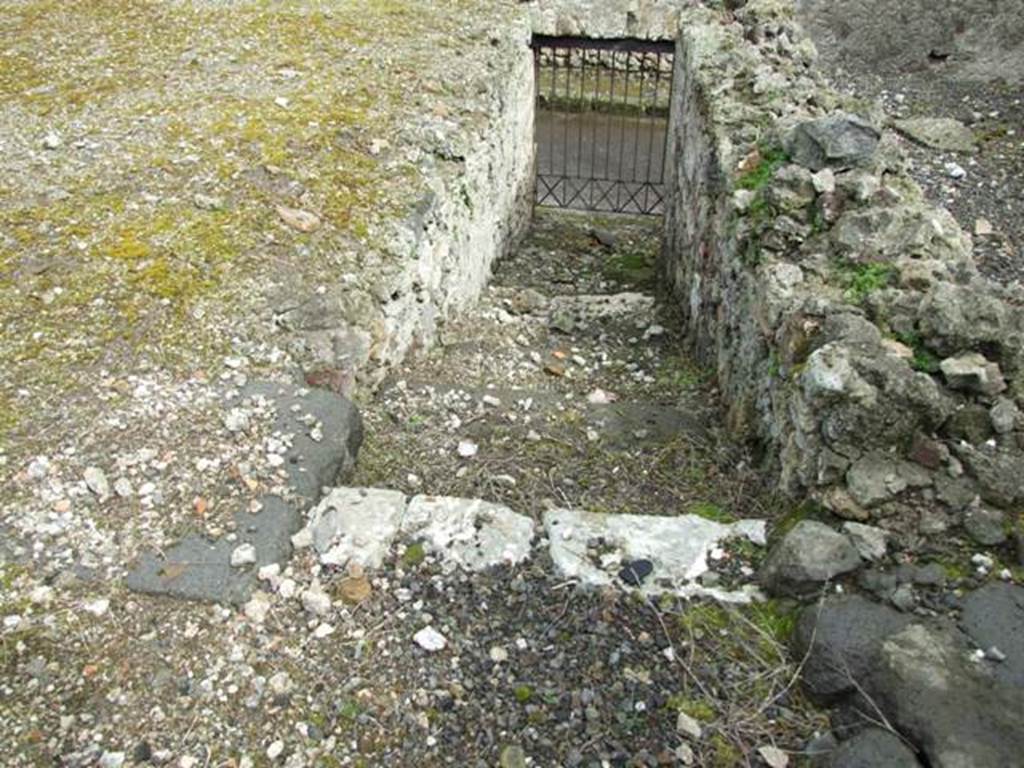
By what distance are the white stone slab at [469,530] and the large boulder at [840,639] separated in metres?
0.81

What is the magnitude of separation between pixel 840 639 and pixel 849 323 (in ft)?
3.49

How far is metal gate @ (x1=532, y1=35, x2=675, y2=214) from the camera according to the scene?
30.1 ft

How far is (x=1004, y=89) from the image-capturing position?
8.20m

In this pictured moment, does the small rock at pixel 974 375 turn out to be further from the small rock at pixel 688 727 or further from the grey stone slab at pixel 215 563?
the grey stone slab at pixel 215 563

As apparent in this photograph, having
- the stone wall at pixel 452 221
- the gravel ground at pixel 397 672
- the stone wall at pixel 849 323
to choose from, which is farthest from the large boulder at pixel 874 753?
the stone wall at pixel 452 221

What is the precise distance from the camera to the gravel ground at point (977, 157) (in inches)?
223

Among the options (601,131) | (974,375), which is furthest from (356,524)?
(601,131)

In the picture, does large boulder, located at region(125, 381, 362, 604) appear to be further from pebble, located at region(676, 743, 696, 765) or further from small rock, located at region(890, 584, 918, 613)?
small rock, located at region(890, 584, 918, 613)

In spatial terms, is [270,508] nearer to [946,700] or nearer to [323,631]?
[323,631]

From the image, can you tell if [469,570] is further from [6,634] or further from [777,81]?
[777,81]

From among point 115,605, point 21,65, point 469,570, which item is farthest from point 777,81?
point 21,65

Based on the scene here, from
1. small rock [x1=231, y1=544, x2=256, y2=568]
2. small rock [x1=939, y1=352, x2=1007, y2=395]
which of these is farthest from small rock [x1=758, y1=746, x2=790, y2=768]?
small rock [x1=231, y1=544, x2=256, y2=568]

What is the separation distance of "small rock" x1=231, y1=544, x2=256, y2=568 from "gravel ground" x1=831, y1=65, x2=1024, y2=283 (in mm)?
4749

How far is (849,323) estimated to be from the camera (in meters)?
2.72
